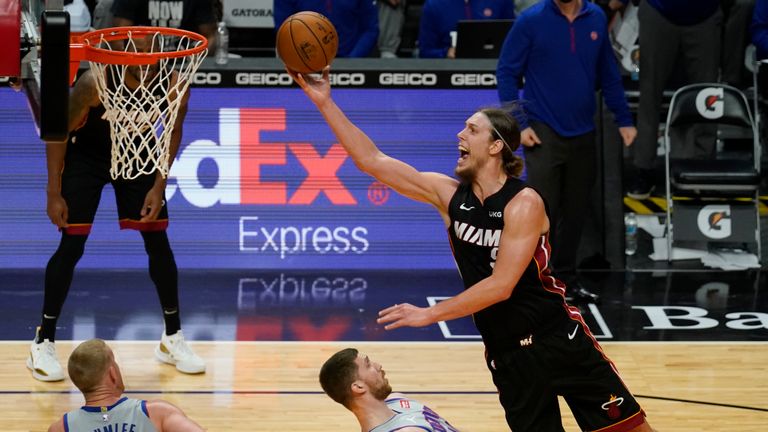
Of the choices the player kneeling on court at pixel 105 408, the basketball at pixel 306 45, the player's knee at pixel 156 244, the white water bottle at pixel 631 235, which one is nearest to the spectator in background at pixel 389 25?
the white water bottle at pixel 631 235

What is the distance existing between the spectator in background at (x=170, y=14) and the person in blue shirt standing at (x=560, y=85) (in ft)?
7.15

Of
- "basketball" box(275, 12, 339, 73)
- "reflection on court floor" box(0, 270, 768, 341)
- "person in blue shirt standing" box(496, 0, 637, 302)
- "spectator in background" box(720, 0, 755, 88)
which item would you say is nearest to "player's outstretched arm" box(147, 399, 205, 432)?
"basketball" box(275, 12, 339, 73)

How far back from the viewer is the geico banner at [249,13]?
41.1 feet

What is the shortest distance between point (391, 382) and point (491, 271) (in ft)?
6.82

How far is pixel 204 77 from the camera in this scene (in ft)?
30.0

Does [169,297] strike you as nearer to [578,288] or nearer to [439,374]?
[439,374]

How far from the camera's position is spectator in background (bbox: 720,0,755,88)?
10.0 meters

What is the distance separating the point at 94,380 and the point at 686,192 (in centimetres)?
608

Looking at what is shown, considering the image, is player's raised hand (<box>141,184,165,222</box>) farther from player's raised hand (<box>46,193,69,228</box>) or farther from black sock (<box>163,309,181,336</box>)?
black sock (<box>163,309,181,336</box>)

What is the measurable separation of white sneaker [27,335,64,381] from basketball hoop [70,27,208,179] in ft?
3.53

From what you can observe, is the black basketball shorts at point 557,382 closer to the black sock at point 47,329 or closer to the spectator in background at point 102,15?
the black sock at point 47,329

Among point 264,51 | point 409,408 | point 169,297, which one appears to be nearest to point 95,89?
point 169,297

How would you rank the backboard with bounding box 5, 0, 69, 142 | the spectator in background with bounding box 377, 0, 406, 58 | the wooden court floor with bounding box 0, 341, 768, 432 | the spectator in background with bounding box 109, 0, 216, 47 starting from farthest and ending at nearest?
the spectator in background with bounding box 377, 0, 406, 58 → the spectator in background with bounding box 109, 0, 216, 47 → the wooden court floor with bounding box 0, 341, 768, 432 → the backboard with bounding box 5, 0, 69, 142

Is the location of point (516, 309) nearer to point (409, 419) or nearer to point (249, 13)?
point (409, 419)
